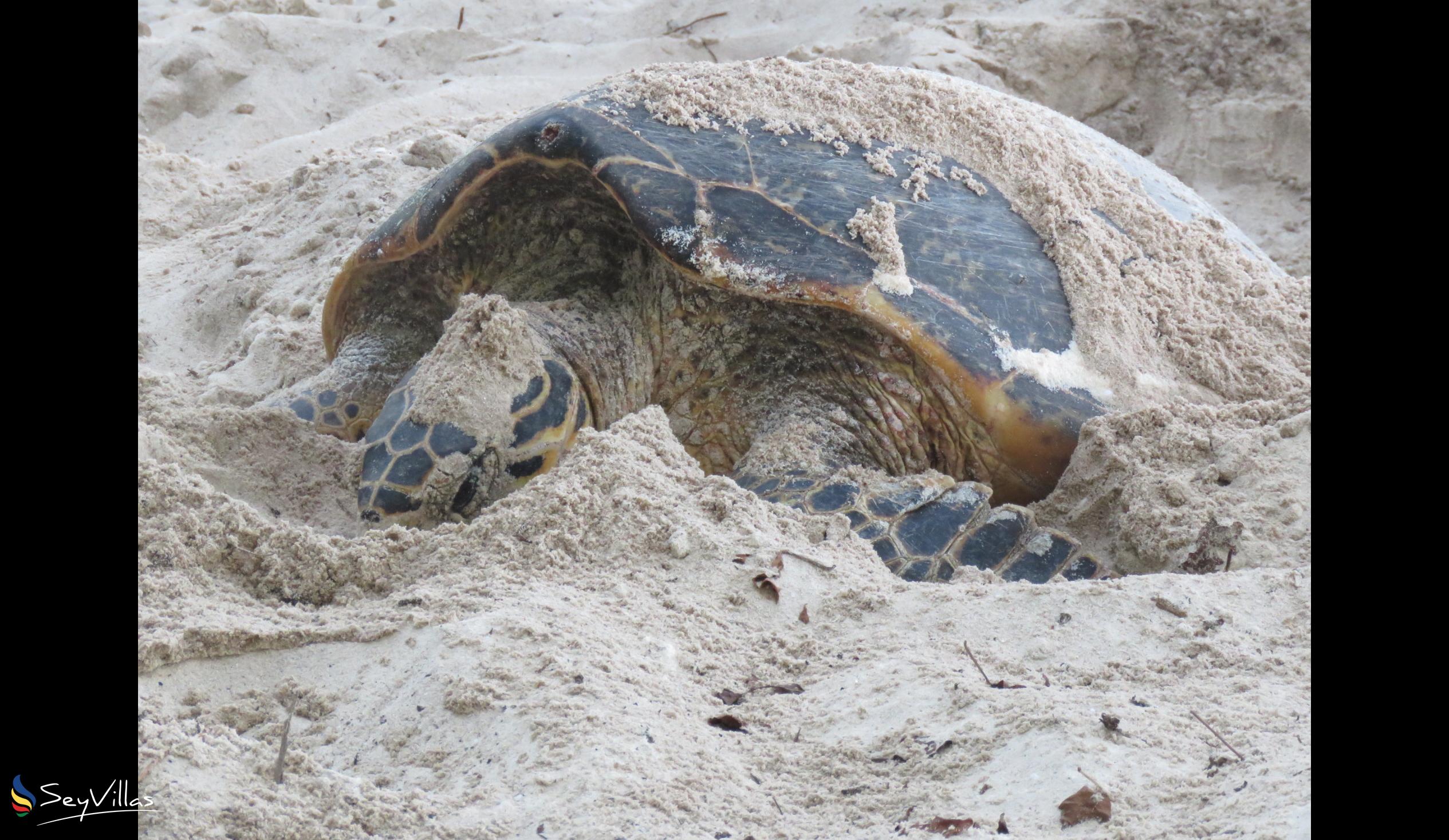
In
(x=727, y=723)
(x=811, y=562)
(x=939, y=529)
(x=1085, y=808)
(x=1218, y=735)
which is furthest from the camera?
(x=939, y=529)

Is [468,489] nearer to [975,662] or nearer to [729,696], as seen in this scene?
[729,696]

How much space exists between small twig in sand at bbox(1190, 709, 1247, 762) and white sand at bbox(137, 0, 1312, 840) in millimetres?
20

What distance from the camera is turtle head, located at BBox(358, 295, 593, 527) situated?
2.51 m

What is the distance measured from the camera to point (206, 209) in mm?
4883

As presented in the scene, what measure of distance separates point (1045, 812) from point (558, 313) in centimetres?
215

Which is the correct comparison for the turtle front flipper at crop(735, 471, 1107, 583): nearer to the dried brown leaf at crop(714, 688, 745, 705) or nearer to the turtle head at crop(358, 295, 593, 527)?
the turtle head at crop(358, 295, 593, 527)

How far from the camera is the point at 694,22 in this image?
6.01 meters

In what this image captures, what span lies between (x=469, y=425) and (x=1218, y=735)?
1.72m

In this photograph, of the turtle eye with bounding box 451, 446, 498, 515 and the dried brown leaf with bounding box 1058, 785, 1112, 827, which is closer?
the dried brown leaf with bounding box 1058, 785, 1112, 827

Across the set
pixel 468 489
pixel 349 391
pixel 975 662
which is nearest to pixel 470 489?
pixel 468 489

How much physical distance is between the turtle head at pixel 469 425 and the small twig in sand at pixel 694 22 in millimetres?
3637
